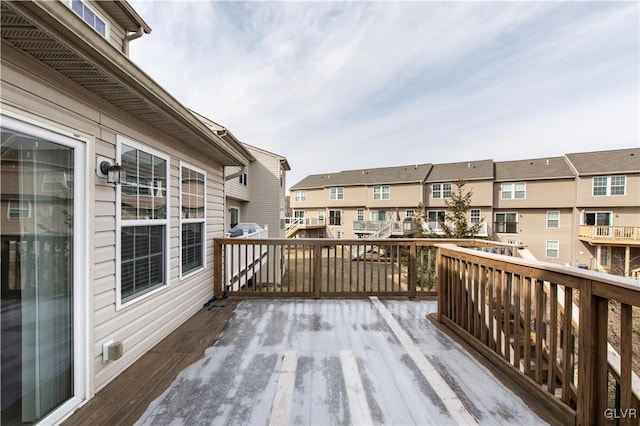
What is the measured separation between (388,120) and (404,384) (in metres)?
10.9

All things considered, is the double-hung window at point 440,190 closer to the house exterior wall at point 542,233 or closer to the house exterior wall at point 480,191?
the house exterior wall at point 480,191

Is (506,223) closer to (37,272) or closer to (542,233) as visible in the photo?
(542,233)

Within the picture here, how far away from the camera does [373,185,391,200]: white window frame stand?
782 inches

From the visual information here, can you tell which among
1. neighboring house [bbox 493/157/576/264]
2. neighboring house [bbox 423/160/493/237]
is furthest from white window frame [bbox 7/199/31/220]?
neighboring house [bbox 493/157/576/264]

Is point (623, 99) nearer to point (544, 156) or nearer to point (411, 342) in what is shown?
point (411, 342)

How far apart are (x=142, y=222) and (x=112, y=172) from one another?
2.20 feet

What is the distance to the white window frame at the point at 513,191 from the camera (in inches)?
643

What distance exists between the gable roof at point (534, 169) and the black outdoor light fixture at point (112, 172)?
67.4 feet

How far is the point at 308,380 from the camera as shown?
205 centimetres

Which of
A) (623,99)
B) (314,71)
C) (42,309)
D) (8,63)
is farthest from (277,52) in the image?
(623,99)

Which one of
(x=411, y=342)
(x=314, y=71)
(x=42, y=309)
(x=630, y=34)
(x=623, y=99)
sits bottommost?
(x=411, y=342)

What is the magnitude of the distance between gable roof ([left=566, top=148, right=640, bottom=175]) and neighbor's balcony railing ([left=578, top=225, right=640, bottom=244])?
3276mm

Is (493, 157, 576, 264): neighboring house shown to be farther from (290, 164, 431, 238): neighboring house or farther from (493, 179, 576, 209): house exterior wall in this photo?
(290, 164, 431, 238): neighboring house

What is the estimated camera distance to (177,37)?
4.98 meters
